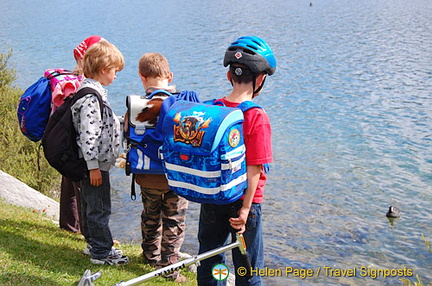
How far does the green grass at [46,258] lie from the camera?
18.1ft

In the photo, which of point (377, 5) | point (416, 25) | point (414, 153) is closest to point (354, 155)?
point (414, 153)

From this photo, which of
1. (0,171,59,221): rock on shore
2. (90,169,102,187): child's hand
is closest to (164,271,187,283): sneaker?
(90,169,102,187): child's hand

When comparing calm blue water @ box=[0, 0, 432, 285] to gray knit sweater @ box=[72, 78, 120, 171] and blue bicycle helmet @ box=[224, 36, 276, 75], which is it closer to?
gray knit sweater @ box=[72, 78, 120, 171]

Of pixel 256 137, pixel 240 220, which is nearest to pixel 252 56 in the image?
pixel 256 137

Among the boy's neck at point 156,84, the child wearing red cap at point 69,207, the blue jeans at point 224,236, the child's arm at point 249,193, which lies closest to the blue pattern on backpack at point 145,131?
the boy's neck at point 156,84

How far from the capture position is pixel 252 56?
15.4 ft

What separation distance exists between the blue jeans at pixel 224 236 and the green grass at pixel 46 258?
1215 millimetres

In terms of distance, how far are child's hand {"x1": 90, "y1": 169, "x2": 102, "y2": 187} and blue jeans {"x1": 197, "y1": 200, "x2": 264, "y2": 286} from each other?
148cm

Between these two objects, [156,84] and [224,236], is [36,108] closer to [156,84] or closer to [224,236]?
[156,84]

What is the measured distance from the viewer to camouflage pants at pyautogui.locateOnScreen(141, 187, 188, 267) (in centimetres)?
626

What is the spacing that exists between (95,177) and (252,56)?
2339 mm

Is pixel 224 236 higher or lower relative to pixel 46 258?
higher

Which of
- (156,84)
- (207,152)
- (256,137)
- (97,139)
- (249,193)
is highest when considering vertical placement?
(156,84)

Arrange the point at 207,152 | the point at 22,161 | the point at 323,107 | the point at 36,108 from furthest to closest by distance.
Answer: the point at 323,107 < the point at 22,161 < the point at 36,108 < the point at 207,152
